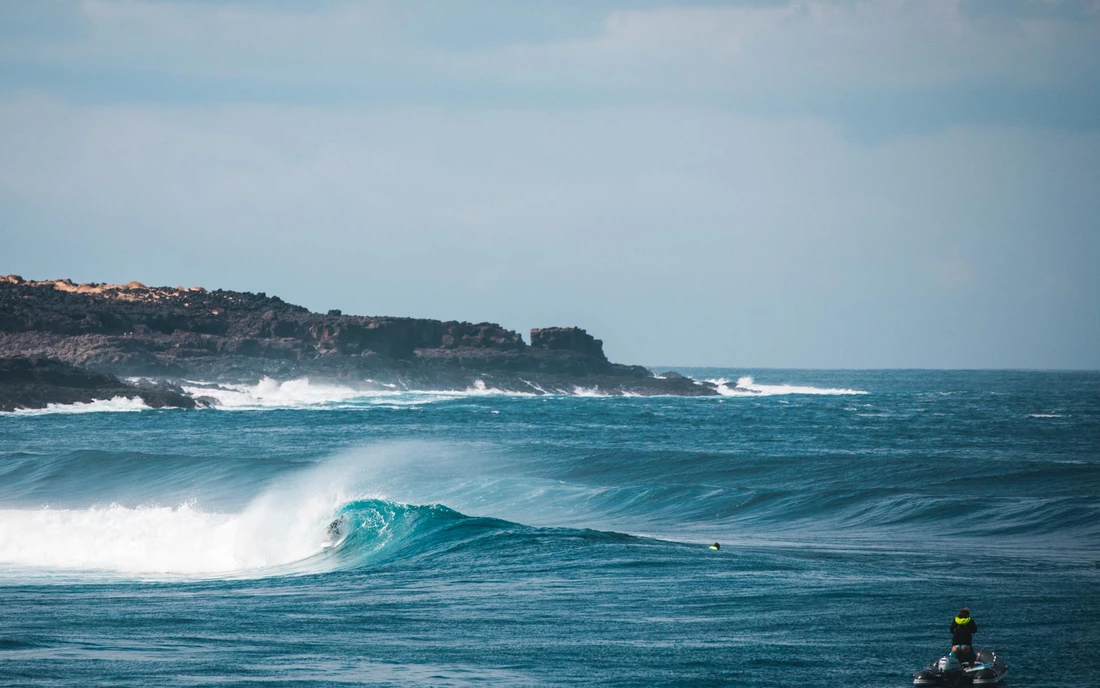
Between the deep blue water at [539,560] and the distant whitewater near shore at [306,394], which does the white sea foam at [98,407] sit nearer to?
the distant whitewater near shore at [306,394]

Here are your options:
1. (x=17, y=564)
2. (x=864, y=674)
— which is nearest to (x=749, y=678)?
(x=864, y=674)

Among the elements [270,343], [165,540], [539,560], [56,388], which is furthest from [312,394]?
[539,560]

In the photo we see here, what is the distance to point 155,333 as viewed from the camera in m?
90.2

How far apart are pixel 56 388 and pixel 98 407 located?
315cm

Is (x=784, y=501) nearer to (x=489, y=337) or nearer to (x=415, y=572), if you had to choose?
(x=415, y=572)

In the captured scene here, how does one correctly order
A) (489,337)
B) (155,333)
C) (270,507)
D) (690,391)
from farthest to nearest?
(489,337) < (690,391) < (155,333) < (270,507)

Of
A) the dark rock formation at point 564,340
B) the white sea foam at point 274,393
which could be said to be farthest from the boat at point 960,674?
the dark rock formation at point 564,340

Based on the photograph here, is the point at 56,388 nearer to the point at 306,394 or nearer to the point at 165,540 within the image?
the point at 306,394

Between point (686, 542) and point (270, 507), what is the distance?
953 centimetres

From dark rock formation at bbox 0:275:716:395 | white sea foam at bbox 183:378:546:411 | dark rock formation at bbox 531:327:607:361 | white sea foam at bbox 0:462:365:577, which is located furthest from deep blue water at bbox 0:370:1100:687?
dark rock formation at bbox 531:327:607:361

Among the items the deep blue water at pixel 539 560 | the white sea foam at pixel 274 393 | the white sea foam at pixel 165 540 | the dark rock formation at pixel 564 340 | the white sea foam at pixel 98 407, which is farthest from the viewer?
the dark rock formation at pixel 564 340

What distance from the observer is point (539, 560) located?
15.9 meters

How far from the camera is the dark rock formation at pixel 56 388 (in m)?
54.3

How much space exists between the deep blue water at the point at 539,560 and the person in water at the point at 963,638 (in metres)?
0.51
